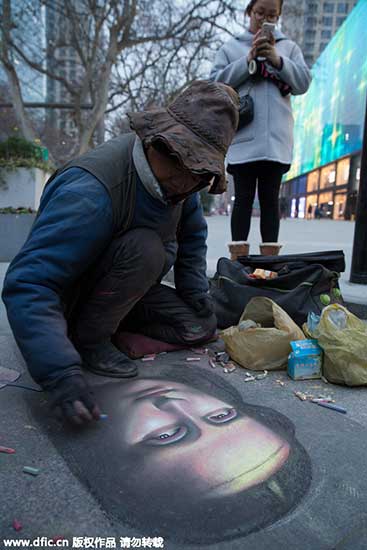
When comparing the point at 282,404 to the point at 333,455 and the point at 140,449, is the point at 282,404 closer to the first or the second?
the point at 333,455

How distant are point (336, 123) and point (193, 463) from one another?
41.1 metres

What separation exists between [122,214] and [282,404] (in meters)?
0.95

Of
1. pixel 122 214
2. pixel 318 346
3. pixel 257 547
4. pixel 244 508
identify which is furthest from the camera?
pixel 318 346

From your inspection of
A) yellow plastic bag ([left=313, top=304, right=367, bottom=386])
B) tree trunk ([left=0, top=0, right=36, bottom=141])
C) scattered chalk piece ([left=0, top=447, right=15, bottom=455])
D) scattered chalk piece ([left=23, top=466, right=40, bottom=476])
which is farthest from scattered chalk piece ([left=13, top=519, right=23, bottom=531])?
tree trunk ([left=0, top=0, right=36, bottom=141])

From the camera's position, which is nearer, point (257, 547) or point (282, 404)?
point (257, 547)

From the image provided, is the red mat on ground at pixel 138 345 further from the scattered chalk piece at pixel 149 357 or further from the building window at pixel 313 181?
the building window at pixel 313 181

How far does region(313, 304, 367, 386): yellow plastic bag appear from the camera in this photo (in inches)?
68.4

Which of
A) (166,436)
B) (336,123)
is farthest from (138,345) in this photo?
(336,123)

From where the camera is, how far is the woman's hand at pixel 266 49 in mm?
2627

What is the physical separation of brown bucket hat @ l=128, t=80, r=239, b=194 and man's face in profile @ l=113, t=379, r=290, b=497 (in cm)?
82

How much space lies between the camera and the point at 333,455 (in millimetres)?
1256

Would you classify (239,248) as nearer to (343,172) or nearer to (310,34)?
(343,172)

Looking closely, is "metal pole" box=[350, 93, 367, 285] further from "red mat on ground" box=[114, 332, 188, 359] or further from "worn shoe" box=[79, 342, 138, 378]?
"worn shoe" box=[79, 342, 138, 378]

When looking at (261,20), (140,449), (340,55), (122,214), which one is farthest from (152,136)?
(340,55)
